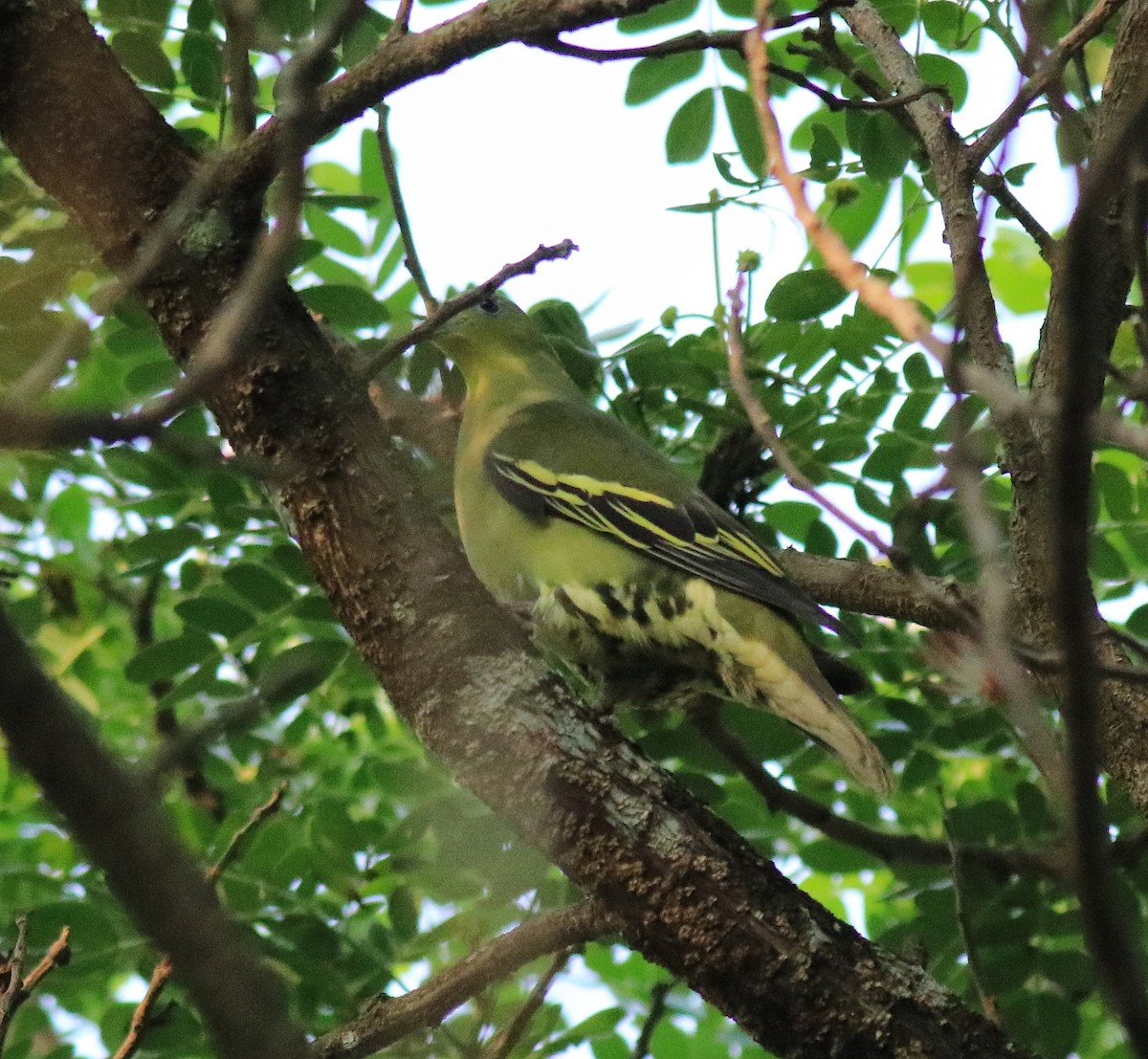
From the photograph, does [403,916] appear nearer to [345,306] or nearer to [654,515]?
[654,515]

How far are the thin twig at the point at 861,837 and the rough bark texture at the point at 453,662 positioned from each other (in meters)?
1.20

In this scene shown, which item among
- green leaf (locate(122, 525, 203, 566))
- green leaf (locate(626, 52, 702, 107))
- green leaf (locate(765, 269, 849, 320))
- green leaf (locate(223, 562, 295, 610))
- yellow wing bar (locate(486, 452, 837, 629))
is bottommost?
green leaf (locate(223, 562, 295, 610))

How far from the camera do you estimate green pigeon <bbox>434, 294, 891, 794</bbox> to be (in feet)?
13.8

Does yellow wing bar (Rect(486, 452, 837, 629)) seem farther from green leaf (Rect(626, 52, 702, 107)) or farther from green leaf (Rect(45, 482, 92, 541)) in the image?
green leaf (Rect(45, 482, 92, 541))

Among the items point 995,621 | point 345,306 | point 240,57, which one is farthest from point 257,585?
point 995,621

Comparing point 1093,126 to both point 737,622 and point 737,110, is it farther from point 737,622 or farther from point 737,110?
point 737,622

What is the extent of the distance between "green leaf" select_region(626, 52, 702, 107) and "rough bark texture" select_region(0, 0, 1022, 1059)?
1681 mm

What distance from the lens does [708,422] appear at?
15.0 ft

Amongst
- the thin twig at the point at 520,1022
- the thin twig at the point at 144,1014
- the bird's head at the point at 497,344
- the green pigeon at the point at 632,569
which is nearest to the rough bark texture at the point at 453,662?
the thin twig at the point at 520,1022

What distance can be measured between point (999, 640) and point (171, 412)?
987 mm

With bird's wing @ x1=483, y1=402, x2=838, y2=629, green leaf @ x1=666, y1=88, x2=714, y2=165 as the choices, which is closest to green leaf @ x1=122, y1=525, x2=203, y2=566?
bird's wing @ x1=483, y1=402, x2=838, y2=629

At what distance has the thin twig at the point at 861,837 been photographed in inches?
165

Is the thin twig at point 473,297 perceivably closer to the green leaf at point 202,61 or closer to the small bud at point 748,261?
the small bud at point 748,261

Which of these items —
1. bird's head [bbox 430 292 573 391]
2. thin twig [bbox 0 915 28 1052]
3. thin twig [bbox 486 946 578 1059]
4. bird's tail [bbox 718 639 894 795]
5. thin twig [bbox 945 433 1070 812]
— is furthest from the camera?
bird's head [bbox 430 292 573 391]
